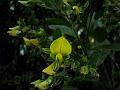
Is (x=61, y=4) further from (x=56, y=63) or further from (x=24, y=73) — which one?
(x=24, y=73)

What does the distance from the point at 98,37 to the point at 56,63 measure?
48 centimetres

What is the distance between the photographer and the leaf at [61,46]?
0.94 meters

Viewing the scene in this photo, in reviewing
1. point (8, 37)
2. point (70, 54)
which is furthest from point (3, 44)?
point (70, 54)

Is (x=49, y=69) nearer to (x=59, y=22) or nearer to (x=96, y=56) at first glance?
(x=96, y=56)

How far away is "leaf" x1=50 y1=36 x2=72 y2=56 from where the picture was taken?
0.94 metres

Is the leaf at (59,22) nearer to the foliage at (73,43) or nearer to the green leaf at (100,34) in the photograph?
the foliage at (73,43)

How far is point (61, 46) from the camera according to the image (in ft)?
3.10

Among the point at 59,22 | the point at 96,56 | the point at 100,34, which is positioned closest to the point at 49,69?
the point at 96,56

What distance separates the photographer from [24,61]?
1.82m

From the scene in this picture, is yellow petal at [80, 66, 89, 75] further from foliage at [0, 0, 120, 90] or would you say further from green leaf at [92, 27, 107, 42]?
green leaf at [92, 27, 107, 42]

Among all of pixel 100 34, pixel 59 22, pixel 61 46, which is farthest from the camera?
pixel 100 34

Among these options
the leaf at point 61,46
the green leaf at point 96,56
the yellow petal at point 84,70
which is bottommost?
the yellow petal at point 84,70

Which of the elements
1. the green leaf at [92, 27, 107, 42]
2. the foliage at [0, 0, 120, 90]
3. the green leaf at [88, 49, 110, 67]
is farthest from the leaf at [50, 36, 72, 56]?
the green leaf at [92, 27, 107, 42]

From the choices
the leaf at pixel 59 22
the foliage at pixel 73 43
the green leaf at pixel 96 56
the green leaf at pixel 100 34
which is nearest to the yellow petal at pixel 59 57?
the foliage at pixel 73 43
